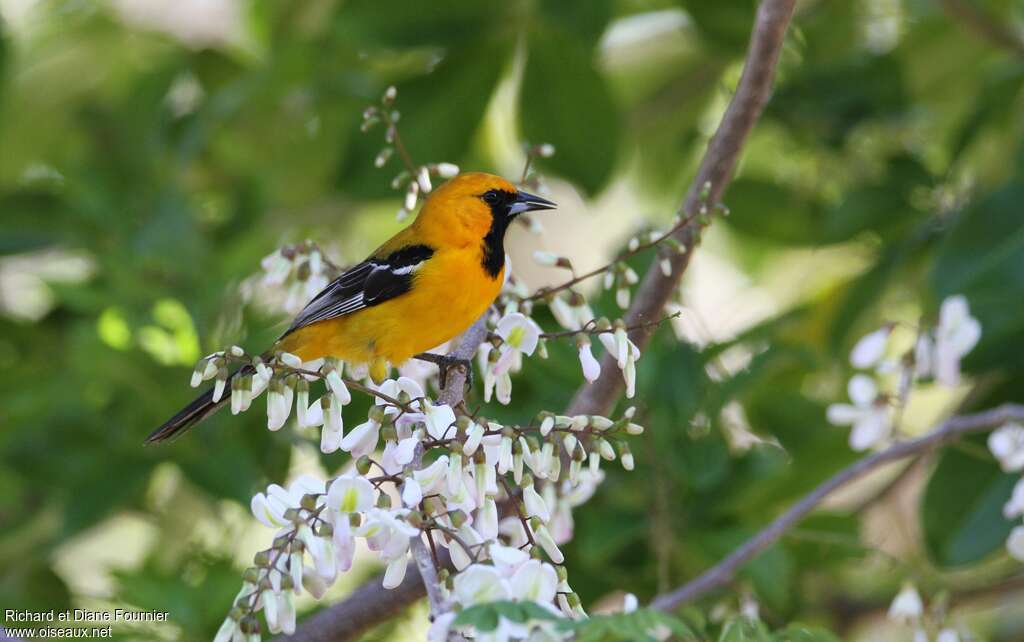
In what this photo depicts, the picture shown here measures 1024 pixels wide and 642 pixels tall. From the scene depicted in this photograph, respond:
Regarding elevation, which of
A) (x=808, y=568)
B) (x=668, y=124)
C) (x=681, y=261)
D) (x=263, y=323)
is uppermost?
(x=668, y=124)

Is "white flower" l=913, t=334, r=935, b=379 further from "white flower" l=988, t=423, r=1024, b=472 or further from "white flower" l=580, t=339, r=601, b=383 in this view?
"white flower" l=580, t=339, r=601, b=383

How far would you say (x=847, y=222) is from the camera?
169 inches

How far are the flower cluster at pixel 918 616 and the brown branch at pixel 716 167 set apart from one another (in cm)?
89

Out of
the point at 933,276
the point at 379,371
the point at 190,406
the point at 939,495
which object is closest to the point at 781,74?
the point at 933,276

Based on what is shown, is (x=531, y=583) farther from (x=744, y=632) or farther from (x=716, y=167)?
(x=716, y=167)

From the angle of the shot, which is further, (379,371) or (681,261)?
(379,371)

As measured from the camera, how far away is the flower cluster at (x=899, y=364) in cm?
308

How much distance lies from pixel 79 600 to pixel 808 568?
96.8 inches

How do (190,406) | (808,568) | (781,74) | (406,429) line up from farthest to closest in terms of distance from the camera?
(781,74), (808,568), (190,406), (406,429)

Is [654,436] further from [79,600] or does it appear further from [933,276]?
[79,600]

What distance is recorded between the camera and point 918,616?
293cm

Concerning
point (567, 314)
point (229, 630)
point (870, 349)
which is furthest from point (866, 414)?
point (229, 630)

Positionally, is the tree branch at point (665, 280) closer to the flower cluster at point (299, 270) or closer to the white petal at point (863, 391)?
the flower cluster at point (299, 270)

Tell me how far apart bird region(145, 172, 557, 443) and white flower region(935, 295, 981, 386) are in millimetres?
1023
